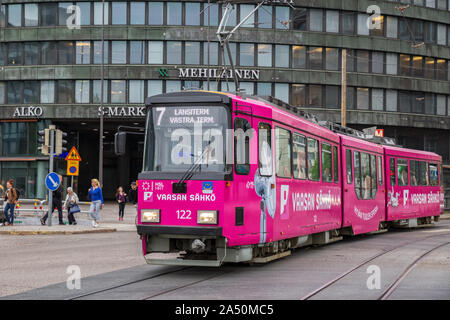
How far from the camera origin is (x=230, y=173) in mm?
10273

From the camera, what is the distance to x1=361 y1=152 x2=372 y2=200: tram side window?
742 inches

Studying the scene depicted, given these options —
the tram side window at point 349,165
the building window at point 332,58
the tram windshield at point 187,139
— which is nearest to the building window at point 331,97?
the building window at point 332,58

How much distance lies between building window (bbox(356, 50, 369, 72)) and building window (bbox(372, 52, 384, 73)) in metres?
0.60

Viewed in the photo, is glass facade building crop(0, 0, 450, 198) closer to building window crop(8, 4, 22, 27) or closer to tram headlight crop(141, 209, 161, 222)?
building window crop(8, 4, 22, 27)

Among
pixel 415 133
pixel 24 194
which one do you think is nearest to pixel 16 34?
pixel 24 194

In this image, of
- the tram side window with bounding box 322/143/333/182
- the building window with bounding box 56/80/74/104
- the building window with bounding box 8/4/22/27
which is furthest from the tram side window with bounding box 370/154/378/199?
the building window with bounding box 8/4/22/27

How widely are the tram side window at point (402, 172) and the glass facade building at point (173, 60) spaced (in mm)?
23154

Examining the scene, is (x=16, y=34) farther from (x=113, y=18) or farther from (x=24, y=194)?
(x=24, y=194)

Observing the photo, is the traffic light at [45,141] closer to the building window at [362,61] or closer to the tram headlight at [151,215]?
the tram headlight at [151,215]

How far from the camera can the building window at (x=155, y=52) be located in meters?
46.2

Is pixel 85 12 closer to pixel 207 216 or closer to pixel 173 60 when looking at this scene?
pixel 173 60

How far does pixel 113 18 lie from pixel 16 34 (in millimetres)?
7583

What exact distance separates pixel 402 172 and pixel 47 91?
31747 mm

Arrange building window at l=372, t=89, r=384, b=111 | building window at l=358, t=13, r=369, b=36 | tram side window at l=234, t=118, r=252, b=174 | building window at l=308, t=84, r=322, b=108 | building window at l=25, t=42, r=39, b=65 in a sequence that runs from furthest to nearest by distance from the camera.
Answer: building window at l=372, t=89, r=384, b=111 < building window at l=358, t=13, r=369, b=36 < building window at l=308, t=84, r=322, b=108 < building window at l=25, t=42, r=39, b=65 < tram side window at l=234, t=118, r=252, b=174
